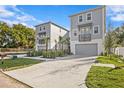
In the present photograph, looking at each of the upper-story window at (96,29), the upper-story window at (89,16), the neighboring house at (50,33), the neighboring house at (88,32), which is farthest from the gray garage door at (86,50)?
the neighboring house at (50,33)

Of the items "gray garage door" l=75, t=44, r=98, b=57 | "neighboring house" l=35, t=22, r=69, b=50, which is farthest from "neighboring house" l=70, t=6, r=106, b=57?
"neighboring house" l=35, t=22, r=69, b=50

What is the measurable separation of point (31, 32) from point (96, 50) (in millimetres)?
28677

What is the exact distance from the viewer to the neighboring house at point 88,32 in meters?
23.8

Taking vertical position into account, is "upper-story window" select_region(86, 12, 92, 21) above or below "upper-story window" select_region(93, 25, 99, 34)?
above

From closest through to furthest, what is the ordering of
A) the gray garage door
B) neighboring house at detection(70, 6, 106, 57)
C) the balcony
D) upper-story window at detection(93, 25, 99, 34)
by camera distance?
neighboring house at detection(70, 6, 106, 57) → upper-story window at detection(93, 25, 99, 34) → the gray garage door → the balcony

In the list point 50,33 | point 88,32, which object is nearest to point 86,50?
point 88,32

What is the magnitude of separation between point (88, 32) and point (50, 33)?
40.0 feet

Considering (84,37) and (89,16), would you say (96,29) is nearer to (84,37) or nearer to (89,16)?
(89,16)

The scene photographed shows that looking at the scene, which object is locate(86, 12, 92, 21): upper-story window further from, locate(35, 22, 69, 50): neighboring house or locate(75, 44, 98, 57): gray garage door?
locate(35, 22, 69, 50): neighboring house

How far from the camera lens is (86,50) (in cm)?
2556

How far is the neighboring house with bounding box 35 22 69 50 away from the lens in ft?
119

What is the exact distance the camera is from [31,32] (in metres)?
49.7
